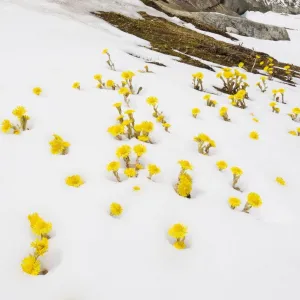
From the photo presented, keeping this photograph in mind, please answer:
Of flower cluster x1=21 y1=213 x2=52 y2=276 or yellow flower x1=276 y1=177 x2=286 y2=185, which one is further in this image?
yellow flower x1=276 y1=177 x2=286 y2=185

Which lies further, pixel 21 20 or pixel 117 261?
pixel 21 20

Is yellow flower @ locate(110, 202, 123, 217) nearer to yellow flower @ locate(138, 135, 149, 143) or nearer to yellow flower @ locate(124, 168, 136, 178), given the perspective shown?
yellow flower @ locate(124, 168, 136, 178)

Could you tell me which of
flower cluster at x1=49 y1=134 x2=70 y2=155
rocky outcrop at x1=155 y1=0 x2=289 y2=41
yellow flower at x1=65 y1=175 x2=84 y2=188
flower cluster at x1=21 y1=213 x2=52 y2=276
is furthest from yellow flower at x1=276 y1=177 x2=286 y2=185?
rocky outcrop at x1=155 y1=0 x2=289 y2=41

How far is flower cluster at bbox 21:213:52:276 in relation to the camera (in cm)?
186

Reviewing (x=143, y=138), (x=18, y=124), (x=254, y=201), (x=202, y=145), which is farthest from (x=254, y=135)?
(x=18, y=124)

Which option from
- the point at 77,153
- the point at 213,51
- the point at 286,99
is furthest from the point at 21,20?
the point at 213,51

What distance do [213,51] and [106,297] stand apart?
38.5 ft

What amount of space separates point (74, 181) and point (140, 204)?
2.11ft

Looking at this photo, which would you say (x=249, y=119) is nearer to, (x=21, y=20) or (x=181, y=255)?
(x=181, y=255)

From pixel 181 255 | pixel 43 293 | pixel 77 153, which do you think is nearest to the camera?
pixel 43 293

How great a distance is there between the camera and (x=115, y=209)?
2.35 m

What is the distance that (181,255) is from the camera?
7.14 feet

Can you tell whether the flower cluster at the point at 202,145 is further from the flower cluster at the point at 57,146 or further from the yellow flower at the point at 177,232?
the flower cluster at the point at 57,146

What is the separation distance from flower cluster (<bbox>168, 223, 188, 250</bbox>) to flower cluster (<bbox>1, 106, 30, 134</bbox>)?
2055 mm
